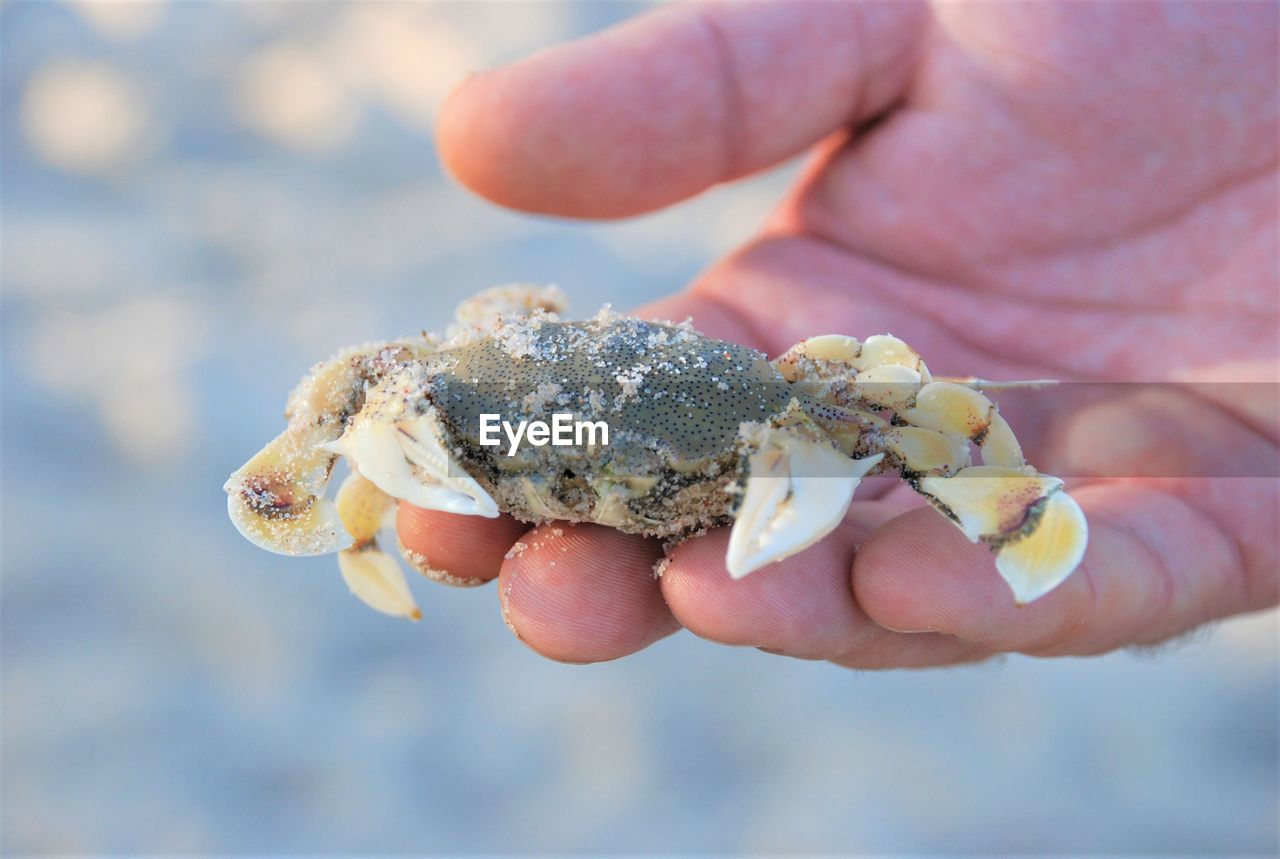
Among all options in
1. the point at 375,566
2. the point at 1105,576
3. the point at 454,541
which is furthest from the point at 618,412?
the point at 1105,576

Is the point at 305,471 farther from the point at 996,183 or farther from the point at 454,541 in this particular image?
the point at 996,183

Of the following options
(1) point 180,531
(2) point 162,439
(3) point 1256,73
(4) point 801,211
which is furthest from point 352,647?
(3) point 1256,73

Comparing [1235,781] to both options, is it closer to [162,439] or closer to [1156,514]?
[1156,514]

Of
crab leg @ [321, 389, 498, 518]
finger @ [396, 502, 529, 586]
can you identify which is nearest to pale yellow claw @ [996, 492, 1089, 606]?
crab leg @ [321, 389, 498, 518]

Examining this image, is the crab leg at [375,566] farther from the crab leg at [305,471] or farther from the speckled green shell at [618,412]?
the speckled green shell at [618,412]

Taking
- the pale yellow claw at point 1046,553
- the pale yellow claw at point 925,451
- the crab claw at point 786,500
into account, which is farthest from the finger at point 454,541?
the pale yellow claw at point 1046,553

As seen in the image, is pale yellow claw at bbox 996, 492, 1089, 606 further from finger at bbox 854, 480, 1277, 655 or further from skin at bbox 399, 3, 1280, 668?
skin at bbox 399, 3, 1280, 668
